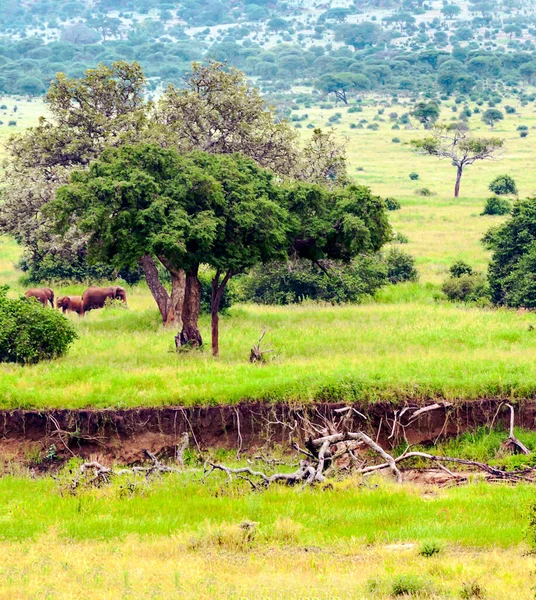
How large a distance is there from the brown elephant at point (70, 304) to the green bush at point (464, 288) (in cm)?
1194

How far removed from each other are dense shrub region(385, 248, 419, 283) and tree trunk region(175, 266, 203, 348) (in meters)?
12.6

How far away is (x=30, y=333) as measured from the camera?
879 inches

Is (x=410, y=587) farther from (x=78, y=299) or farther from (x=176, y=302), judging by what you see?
(x=78, y=299)

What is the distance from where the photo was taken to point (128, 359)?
22.4 m

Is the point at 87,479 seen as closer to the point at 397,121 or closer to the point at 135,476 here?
the point at 135,476

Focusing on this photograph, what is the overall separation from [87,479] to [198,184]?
8705 millimetres

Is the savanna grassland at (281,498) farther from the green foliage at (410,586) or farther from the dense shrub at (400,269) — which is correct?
the dense shrub at (400,269)

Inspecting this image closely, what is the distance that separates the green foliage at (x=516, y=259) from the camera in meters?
29.9

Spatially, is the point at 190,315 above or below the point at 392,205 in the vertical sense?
below

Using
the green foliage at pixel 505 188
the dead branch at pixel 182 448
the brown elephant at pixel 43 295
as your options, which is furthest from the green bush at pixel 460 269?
the green foliage at pixel 505 188

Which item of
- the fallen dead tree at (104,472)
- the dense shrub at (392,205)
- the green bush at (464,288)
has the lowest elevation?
the fallen dead tree at (104,472)

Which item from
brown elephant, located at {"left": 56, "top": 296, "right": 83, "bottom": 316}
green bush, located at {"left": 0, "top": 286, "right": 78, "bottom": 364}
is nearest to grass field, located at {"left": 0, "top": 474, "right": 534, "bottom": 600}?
green bush, located at {"left": 0, "top": 286, "right": 78, "bottom": 364}

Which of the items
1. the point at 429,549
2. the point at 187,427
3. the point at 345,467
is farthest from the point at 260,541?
the point at 187,427

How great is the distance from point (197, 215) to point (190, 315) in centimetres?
271
